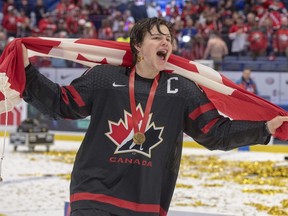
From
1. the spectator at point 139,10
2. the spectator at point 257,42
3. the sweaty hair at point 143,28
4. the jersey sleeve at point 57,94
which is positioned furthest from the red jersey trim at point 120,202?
the spectator at point 139,10

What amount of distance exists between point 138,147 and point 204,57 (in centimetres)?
1335

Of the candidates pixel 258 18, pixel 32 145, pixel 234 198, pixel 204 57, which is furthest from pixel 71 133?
pixel 234 198

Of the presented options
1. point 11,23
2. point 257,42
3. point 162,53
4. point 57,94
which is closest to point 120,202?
point 57,94

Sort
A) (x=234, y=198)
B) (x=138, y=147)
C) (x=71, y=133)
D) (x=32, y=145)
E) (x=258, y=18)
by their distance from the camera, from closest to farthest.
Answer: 1. (x=138, y=147)
2. (x=234, y=198)
3. (x=32, y=145)
4. (x=71, y=133)
5. (x=258, y=18)

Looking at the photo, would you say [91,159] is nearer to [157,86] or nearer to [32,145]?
[157,86]

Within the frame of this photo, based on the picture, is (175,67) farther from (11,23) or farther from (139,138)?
(11,23)

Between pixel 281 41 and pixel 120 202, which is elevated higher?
pixel 281 41

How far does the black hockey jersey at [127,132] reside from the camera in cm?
334

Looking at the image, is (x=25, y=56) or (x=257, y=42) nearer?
(x=25, y=56)

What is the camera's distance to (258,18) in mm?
18000

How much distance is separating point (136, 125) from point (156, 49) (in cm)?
38

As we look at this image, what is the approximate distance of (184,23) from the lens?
18922 millimetres

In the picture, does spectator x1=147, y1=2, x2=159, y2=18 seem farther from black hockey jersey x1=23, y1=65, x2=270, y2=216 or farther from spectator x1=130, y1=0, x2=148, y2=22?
black hockey jersey x1=23, y1=65, x2=270, y2=216

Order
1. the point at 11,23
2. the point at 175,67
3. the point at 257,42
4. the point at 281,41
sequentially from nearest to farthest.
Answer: the point at 175,67, the point at 281,41, the point at 257,42, the point at 11,23
